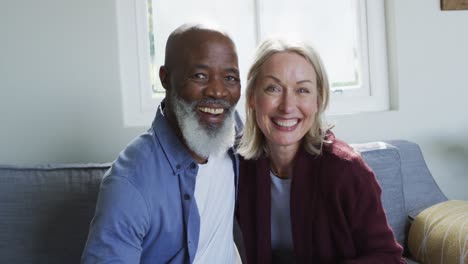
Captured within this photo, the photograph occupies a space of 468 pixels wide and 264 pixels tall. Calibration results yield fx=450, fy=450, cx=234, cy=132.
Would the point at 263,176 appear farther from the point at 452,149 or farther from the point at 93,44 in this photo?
the point at 452,149

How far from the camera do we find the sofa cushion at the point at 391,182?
1723 mm

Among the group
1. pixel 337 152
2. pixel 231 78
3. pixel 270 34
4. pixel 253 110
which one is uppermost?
pixel 270 34

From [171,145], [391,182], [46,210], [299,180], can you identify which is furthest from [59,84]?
[391,182]

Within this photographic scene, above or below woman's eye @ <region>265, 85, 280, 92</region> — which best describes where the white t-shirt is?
below

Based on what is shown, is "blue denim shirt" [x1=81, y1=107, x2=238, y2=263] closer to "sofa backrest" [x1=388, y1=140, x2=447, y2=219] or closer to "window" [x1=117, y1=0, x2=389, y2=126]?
"window" [x1=117, y1=0, x2=389, y2=126]

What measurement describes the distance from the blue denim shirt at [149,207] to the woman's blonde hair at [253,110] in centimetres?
30

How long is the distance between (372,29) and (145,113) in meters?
1.21

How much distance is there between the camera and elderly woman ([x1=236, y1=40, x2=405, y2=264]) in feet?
4.05

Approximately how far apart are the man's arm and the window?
98cm

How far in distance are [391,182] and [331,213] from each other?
1.86 ft

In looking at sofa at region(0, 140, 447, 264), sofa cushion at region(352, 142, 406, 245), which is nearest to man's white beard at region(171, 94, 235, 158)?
sofa at region(0, 140, 447, 264)

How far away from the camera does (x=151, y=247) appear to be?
1.19 metres

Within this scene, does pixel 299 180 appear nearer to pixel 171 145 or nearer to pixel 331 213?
pixel 331 213

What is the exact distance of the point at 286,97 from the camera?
52.4 inches
